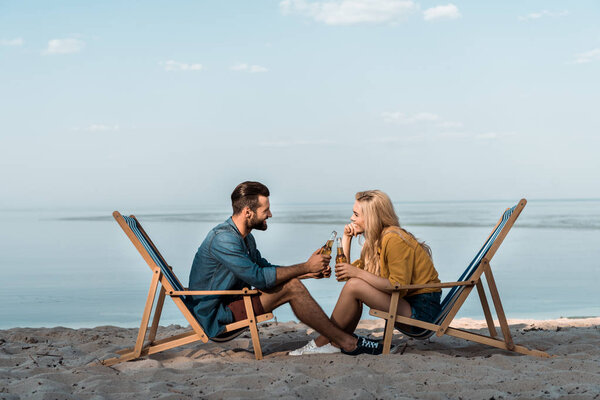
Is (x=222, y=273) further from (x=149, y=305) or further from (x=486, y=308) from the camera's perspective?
(x=486, y=308)

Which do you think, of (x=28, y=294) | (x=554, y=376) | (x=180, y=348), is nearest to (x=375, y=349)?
(x=554, y=376)

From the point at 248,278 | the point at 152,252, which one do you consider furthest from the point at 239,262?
the point at 152,252

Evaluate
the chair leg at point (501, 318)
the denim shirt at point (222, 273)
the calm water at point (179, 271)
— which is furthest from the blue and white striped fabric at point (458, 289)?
the calm water at point (179, 271)

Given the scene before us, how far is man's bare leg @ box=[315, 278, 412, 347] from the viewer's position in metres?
4.47

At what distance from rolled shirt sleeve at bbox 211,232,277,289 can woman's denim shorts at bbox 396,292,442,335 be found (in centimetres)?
94

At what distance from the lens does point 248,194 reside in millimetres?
4598

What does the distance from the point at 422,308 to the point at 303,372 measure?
97 centimetres

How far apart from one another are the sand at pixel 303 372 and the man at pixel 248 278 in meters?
0.20

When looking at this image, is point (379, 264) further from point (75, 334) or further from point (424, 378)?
point (75, 334)

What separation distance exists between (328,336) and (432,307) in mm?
713

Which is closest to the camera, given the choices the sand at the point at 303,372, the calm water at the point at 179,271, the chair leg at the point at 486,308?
the sand at the point at 303,372

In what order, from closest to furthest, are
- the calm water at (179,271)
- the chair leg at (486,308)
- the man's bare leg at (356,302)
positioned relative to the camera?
the man's bare leg at (356,302)
the chair leg at (486,308)
the calm water at (179,271)

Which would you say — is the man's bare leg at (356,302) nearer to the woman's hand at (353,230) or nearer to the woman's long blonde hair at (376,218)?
the woman's long blonde hair at (376,218)

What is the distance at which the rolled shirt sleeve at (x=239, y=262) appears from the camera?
4.37 meters
